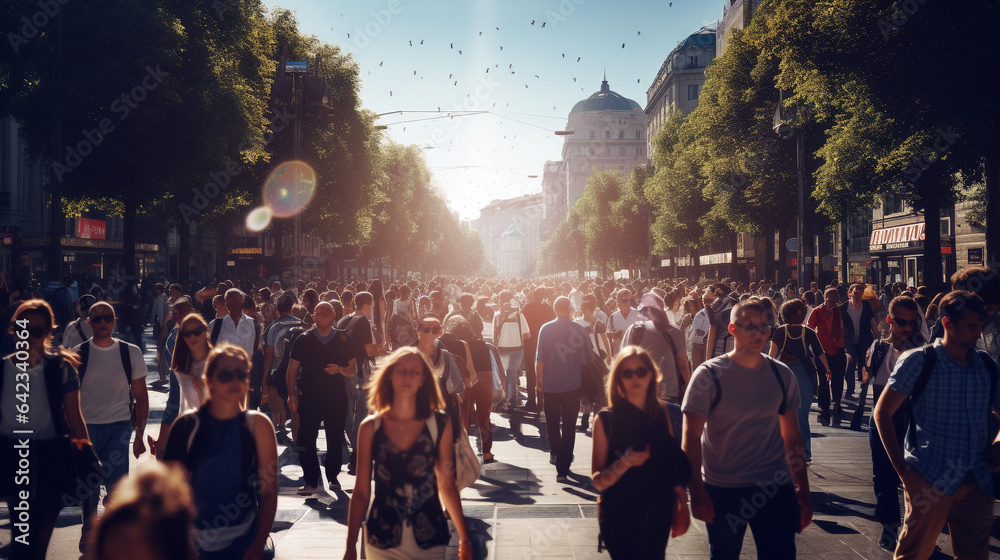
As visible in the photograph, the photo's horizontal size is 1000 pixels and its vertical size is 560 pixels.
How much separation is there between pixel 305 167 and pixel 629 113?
133 metres

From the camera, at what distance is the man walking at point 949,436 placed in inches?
169

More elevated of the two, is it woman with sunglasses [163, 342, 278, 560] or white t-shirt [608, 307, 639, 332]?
white t-shirt [608, 307, 639, 332]

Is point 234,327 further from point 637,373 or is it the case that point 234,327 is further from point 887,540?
point 887,540

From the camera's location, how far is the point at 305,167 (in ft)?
123

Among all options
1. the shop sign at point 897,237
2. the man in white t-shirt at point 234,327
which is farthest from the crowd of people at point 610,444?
the shop sign at point 897,237

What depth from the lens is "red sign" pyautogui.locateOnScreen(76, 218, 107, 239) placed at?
43750 mm

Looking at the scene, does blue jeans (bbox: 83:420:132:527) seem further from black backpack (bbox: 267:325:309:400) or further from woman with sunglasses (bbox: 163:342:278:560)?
woman with sunglasses (bbox: 163:342:278:560)

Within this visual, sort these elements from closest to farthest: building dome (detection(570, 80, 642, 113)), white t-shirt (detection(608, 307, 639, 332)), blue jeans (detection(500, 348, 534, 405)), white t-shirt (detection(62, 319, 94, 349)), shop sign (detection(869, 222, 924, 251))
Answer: white t-shirt (detection(62, 319, 94, 349)), white t-shirt (detection(608, 307, 639, 332)), blue jeans (detection(500, 348, 534, 405)), shop sign (detection(869, 222, 924, 251)), building dome (detection(570, 80, 642, 113))

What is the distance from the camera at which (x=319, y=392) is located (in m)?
7.84

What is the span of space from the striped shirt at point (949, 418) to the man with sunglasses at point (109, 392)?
489 centimetres

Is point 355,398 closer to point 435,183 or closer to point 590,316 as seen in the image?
point 590,316

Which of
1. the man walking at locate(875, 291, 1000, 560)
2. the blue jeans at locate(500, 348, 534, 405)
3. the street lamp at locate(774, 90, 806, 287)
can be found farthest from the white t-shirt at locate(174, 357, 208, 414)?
the street lamp at locate(774, 90, 806, 287)

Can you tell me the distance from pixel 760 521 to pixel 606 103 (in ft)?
540

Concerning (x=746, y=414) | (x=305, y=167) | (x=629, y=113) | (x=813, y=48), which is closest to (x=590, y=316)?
(x=746, y=414)
